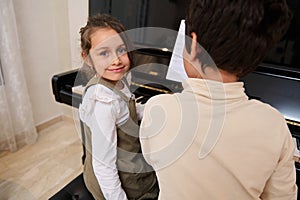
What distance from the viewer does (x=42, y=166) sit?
5.95ft

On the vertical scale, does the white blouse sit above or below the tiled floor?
above

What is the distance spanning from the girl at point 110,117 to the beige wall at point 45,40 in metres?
1.27

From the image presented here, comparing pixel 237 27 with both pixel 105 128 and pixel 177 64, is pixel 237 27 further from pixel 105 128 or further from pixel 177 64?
pixel 177 64

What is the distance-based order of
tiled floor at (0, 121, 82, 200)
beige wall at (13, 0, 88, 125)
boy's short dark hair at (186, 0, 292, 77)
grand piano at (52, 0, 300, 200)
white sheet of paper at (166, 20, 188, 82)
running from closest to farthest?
boy's short dark hair at (186, 0, 292, 77) < grand piano at (52, 0, 300, 200) < white sheet of paper at (166, 20, 188, 82) < tiled floor at (0, 121, 82, 200) < beige wall at (13, 0, 88, 125)

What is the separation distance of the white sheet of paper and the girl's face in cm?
39

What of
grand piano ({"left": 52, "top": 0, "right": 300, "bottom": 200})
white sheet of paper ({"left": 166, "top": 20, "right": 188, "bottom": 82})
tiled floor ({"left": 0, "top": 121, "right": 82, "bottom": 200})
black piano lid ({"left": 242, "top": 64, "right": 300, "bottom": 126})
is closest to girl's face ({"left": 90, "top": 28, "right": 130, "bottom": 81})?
grand piano ({"left": 52, "top": 0, "right": 300, "bottom": 200})

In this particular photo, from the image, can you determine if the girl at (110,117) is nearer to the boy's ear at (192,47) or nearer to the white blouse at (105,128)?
the white blouse at (105,128)

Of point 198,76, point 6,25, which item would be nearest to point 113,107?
point 198,76

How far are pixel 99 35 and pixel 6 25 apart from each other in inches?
50.1

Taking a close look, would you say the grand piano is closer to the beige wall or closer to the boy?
the boy

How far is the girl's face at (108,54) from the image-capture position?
77cm

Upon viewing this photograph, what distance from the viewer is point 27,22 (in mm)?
1902

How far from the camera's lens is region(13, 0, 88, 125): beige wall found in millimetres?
1912

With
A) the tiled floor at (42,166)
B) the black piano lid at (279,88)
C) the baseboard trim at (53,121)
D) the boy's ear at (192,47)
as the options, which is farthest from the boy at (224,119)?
the baseboard trim at (53,121)
